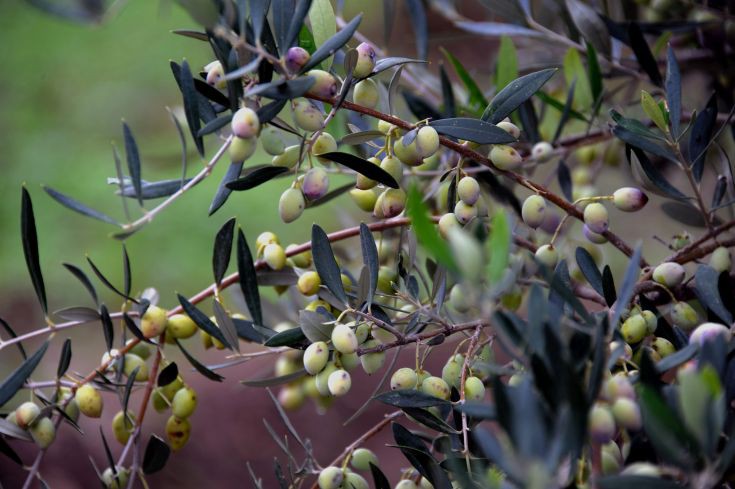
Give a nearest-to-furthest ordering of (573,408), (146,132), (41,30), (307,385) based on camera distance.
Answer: (573,408) → (307,385) → (146,132) → (41,30)

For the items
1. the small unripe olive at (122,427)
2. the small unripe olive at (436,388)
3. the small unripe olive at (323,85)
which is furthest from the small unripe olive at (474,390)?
the small unripe olive at (122,427)

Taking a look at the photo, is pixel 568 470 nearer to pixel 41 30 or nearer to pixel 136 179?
pixel 136 179

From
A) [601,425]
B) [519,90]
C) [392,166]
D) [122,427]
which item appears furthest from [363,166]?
[122,427]

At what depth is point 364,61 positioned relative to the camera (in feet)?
1.64

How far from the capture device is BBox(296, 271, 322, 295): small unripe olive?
1.96 feet

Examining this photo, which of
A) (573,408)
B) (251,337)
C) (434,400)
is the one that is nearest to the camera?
(573,408)

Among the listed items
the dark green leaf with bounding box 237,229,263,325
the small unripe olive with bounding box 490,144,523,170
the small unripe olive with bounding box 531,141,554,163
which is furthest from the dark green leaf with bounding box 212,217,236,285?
the small unripe olive with bounding box 531,141,554,163

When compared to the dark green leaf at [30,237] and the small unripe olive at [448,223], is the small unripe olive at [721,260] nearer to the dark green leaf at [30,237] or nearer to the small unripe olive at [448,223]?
the small unripe olive at [448,223]

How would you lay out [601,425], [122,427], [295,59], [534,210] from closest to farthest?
[601,425] → [295,59] → [534,210] → [122,427]

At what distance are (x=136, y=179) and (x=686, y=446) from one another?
0.44 meters

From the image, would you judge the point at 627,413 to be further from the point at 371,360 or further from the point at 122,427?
the point at 122,427

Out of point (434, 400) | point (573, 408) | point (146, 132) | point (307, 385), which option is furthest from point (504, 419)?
point (146, 132)

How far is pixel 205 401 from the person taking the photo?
118cm

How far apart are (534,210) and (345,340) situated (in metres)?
0.19
